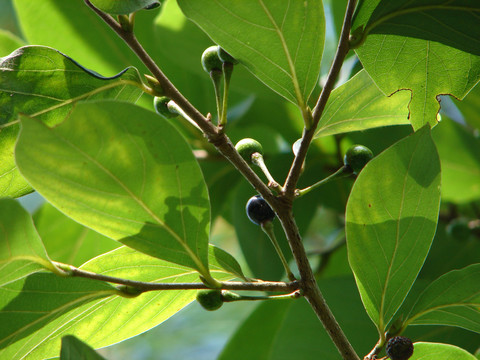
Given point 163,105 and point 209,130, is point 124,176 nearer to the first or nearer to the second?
point 209,130

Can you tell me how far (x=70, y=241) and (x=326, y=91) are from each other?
5.04 feet

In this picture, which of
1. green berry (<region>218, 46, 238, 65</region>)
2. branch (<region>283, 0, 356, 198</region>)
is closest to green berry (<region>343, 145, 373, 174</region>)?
branch (<region>283, 0, 356, 198</region>)

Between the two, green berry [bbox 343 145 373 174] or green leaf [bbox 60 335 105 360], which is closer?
green leaf [bbox 60 335 105 360]

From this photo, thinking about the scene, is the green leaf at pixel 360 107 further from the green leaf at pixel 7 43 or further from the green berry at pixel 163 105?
the green leaf at pixel 7 43

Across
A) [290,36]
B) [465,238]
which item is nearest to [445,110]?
[465,238]

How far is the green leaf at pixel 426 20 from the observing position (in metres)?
1.05

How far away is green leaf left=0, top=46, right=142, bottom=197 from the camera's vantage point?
43.1 inches

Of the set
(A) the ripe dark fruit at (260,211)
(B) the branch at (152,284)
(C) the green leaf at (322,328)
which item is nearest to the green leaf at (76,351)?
(B) the branch at (152,284)

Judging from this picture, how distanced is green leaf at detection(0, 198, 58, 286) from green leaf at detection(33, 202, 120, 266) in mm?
1160

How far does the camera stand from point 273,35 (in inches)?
41.5

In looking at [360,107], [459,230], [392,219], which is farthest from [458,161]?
[392,219]

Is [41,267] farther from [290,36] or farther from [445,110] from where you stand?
[445,110]

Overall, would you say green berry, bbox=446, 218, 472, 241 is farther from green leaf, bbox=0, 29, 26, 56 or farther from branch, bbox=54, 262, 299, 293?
green leaf, bbox=0, 29, 26, 56

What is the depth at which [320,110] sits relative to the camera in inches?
42.1
